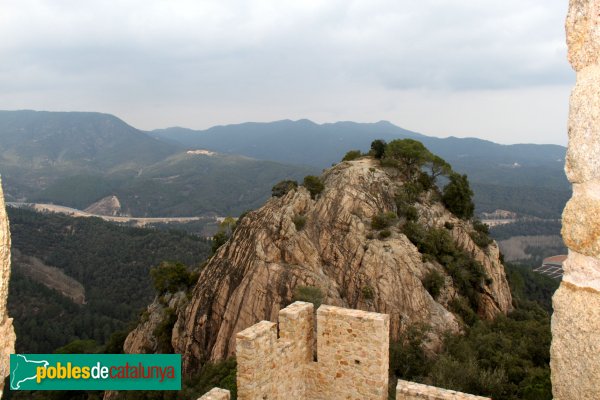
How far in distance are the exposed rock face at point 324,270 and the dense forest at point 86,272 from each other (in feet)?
163

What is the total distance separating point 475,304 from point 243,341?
24.6 meters

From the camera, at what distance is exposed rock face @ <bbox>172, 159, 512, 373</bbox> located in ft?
88.1

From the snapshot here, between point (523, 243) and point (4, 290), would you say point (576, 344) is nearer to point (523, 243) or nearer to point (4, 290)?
point (4, 290)

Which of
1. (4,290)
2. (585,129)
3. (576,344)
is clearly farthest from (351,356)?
(4,290)

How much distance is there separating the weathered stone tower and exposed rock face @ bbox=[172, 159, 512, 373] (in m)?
21.9

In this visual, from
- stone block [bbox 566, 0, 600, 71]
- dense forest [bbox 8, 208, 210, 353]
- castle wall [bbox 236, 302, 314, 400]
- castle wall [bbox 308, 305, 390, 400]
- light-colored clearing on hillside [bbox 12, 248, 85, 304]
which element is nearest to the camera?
stone block [bbox 566, 0, 600, 71]

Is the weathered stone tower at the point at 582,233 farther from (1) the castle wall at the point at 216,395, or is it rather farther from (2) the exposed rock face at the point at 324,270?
(2) the exposed rock face at the point at 324,270

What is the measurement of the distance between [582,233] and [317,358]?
7.74 m

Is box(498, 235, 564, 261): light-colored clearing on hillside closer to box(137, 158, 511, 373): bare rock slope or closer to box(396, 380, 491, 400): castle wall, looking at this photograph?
box(137, 158, 511, 373): bare rock slope

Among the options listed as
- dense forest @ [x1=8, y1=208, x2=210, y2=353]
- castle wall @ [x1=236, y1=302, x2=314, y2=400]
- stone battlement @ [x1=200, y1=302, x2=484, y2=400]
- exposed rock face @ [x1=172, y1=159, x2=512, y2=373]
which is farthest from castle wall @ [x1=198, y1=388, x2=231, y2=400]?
dense forest @ [x1=8, y1=208, x2=210, y2=353]

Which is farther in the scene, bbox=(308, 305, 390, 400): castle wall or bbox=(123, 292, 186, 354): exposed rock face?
bbox=(123, 292, 186, 354): exposed rock face

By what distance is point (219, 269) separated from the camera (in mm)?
31328

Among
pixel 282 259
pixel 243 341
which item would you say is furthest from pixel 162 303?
pixel 243 341

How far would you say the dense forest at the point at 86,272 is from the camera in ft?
238
